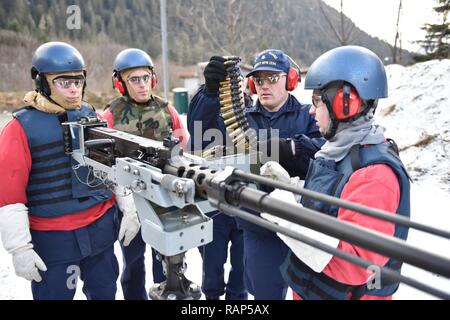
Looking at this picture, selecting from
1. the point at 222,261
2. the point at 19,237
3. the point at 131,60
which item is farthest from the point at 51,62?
the point at 222,261

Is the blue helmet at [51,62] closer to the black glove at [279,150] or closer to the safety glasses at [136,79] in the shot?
the safety glasses at [136,79]

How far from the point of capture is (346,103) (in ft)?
6.23

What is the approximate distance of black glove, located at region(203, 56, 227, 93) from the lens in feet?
10.5

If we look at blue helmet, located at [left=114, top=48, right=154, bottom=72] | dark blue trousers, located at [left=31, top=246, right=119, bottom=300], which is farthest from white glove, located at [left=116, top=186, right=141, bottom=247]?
blue helmet, located at [left=114, top=48, right=154, bottom=72]

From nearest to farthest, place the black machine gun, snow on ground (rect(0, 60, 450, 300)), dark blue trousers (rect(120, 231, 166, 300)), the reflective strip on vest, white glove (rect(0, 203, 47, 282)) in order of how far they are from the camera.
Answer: the black machine gun < white glove (rect(0, 203, 47, 282)) < the reflective strip on vest < dark blue trousers (rect(120, 231, 166, 300)) < snow on ground (rect(0, 60, 450, 300))

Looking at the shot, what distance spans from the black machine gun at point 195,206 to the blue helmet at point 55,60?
97cm

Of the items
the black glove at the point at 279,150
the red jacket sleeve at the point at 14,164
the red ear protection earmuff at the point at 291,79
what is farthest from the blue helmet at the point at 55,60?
the red ear protection earmuff at the point at 291,79

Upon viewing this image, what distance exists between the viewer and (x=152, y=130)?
381 cm

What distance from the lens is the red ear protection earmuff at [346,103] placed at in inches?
74.7

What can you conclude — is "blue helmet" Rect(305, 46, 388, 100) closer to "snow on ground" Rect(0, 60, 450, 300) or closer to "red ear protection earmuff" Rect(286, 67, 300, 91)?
"red ear protection earmuff" Rect(286, 67, 300, 91)

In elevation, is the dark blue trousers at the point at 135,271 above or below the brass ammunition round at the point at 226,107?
below

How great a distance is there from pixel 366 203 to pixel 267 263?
4.64 ft

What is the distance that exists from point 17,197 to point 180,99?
Answer: 1460cm

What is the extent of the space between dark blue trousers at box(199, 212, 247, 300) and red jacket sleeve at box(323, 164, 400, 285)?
77.2 inches
